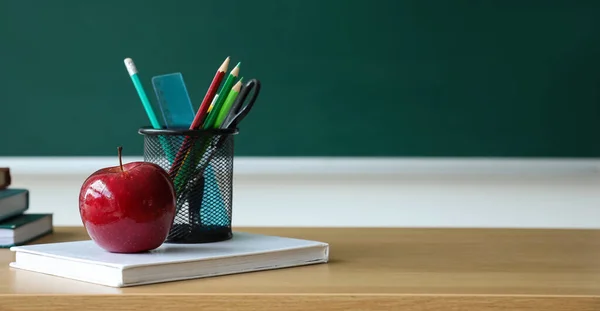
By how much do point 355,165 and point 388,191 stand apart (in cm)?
11

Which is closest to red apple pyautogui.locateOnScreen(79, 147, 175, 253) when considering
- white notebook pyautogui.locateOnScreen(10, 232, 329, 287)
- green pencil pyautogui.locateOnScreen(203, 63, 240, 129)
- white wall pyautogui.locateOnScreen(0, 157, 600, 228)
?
white notebook pyautogui.locateOnScreen(10, 232, 329, 287)

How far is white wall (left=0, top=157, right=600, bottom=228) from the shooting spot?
2311mm

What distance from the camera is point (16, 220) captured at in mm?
1161

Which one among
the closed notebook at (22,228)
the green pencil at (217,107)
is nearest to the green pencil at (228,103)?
the green pencil at (217,107)

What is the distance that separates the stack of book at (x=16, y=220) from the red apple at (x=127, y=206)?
226 millimetres

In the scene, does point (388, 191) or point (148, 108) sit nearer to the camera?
point (148, 108)

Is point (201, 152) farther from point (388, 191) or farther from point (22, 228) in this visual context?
point (388, 191)

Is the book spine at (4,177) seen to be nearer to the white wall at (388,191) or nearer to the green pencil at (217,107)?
the green pencil at (217,107)

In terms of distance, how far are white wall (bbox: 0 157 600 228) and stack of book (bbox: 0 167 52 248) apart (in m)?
1.09

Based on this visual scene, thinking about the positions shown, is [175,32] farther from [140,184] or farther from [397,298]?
[397,298]

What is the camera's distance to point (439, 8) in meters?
2.42

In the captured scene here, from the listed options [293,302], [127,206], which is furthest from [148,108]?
[293,302]

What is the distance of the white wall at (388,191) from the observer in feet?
7.58

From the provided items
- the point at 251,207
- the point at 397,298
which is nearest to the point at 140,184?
the point at 397,298
